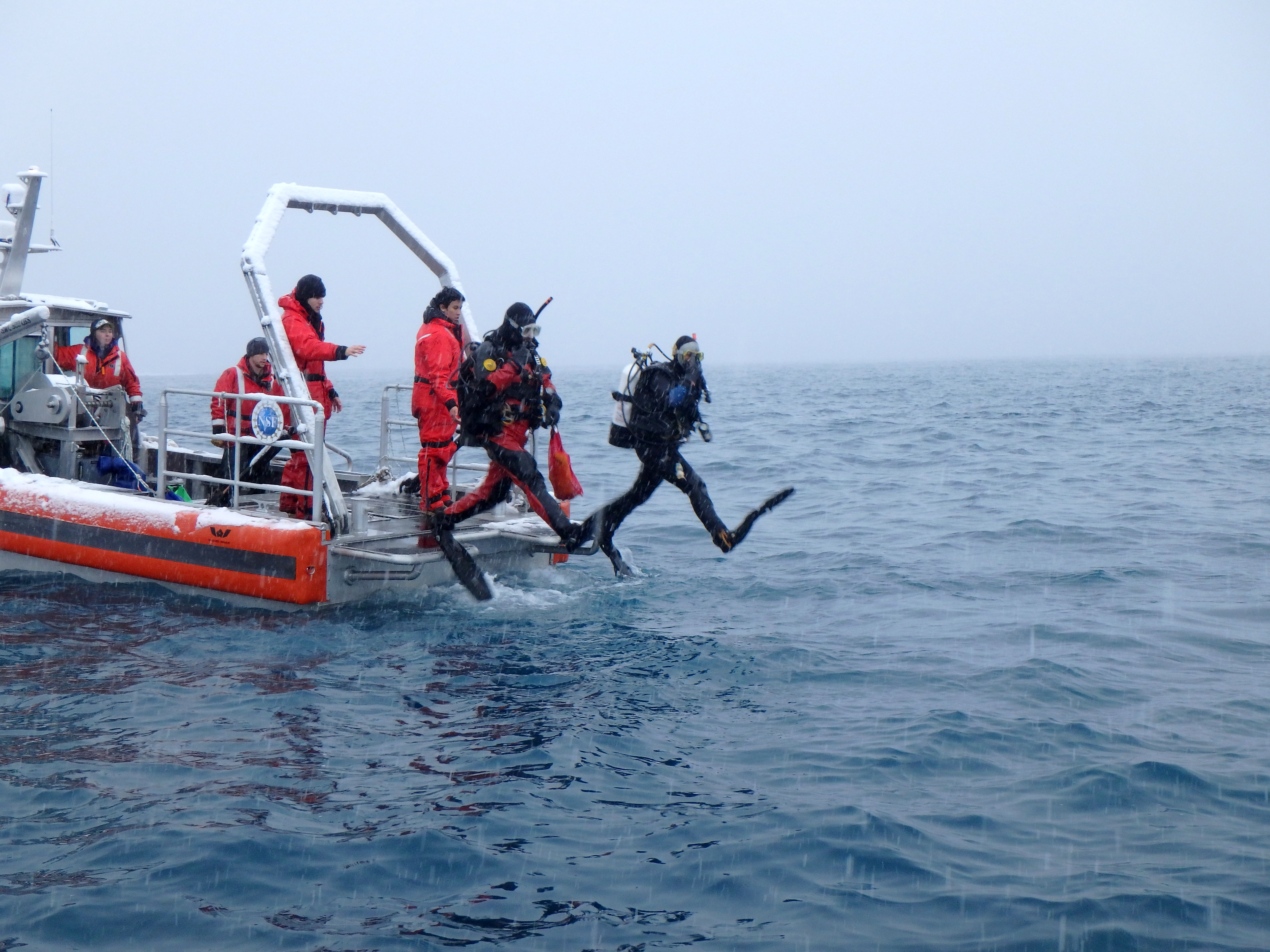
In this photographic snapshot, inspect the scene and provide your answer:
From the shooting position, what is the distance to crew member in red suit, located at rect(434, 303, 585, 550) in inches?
281

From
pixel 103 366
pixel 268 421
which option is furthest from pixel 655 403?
pixel 103 366

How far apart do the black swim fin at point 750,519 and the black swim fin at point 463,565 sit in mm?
1691

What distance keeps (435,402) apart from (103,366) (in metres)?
3.62

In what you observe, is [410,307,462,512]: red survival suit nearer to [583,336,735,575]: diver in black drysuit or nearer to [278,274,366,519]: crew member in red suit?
[278,274,366,519]: crew member in red suit

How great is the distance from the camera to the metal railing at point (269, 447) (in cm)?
731

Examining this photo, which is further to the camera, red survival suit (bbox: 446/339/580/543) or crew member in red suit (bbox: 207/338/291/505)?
crew member in red suit (bbox: 207/338/291/505)

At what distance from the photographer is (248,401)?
32.8ft

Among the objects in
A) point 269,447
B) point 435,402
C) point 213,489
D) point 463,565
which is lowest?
point 463,565

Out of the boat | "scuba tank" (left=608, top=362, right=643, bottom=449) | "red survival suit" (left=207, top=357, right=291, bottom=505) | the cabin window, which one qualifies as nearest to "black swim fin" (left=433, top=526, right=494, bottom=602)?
the boat

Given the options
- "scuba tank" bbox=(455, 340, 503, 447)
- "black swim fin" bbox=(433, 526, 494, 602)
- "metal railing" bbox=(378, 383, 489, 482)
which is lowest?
"black swim fin" bbox=(433, 526, 494, 602)

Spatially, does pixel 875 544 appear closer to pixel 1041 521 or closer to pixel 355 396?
Answer: pixel 1041 521

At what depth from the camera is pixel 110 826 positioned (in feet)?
14.4

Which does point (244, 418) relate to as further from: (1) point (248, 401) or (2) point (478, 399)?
(2) point (478, 399)

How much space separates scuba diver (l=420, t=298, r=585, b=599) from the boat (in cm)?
26
